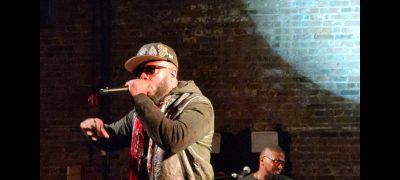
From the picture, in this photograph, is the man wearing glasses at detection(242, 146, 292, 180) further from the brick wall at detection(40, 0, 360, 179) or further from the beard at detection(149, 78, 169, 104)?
the beard at detection(149, 78, 169, 104)

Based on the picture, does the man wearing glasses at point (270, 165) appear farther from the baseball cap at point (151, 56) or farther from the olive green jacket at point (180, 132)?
the baseball cap at point (151, 56)

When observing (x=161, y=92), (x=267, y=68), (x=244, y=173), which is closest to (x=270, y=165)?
(x=244, y=173)

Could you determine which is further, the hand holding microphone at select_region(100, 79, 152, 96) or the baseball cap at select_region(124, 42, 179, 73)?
the baseball cap at select_region(124, 42, 179, 73)

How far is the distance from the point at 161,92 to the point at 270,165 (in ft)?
11.5

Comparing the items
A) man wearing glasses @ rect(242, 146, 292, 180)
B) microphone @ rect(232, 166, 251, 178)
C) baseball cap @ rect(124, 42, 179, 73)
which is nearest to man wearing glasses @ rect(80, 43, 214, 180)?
baseball cap @ rect(124, 42, 179, 73)

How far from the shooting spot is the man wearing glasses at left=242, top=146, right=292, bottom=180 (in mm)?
7182

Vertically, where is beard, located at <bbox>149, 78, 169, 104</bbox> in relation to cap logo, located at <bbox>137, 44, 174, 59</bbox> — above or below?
below

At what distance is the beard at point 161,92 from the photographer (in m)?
4.01

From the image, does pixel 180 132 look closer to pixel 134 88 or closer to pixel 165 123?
pixel 165 123

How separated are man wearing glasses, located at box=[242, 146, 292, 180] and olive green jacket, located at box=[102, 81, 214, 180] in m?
3.25

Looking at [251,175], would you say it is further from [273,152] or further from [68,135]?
[68,135]

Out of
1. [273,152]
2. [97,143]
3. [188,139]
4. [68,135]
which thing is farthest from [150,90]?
[68,135]

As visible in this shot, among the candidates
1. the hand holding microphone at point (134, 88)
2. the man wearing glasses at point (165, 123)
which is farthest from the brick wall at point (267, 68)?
the hand holding microphone at point (134, 88)
